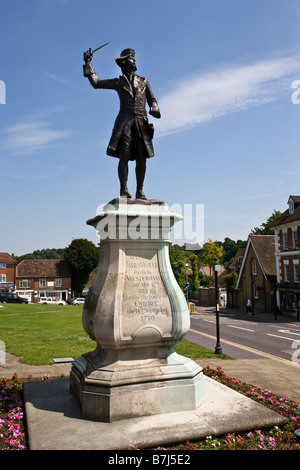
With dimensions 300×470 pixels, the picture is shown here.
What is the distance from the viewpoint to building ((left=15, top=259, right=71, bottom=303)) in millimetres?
60781

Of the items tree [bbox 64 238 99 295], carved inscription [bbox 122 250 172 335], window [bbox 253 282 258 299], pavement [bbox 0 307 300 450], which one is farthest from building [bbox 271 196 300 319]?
tree [bbox 64 238 99 295]

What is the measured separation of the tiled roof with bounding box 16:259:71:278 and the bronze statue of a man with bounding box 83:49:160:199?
58526 mm

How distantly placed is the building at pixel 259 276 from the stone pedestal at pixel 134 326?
3193cm

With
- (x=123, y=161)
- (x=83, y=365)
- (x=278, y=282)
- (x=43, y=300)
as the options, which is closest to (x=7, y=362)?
(x=83, y=365)

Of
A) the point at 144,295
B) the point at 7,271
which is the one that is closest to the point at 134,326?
the point at 144,295

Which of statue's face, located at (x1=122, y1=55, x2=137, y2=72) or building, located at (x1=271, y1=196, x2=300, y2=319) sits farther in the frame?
building, located at (x1=271, y1=196, x2=300, y2=319)

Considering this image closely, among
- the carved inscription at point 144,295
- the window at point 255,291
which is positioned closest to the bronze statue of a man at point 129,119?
the carved inscription at point 144,295

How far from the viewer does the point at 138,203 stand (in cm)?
581

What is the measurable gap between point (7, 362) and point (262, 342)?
38.3 feet

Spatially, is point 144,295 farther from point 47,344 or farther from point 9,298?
point 9,298

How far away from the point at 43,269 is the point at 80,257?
718 cm

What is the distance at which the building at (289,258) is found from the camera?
30.9 meters

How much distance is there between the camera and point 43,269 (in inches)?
2461

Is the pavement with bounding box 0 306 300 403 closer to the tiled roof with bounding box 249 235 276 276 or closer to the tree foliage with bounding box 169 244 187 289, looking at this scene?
the tiled roof with bounding box 249 235 276 276
